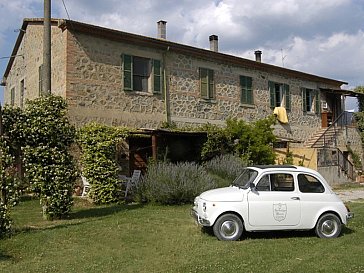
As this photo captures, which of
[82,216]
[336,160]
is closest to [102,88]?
[82,216]

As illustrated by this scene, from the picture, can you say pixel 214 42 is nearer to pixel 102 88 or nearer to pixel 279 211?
pixel 102 88

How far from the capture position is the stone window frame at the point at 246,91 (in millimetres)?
22297

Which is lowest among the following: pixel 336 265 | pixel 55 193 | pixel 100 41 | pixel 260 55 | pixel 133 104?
pixel 336 265

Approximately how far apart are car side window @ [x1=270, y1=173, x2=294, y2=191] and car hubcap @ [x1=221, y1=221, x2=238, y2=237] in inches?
44.6

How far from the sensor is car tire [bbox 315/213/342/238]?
890 cm

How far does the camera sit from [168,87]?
62.1 feet

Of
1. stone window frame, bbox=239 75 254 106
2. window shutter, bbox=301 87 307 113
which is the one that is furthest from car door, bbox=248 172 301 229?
window shutter, bbox=301 87 307 113

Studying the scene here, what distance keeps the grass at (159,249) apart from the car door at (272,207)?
365 mm

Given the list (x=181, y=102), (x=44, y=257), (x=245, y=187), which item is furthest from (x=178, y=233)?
(x=181, y=102)

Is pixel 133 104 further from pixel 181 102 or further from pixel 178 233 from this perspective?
pixel 178 233

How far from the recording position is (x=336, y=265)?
22.2 ft

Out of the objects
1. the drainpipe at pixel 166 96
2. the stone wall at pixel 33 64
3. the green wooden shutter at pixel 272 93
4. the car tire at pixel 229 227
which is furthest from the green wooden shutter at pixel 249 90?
the car tire at pixel 229 227

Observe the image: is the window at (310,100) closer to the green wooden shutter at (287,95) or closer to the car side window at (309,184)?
the green wooden shutter at (287,95)

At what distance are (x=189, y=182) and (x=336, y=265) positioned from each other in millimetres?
7701
